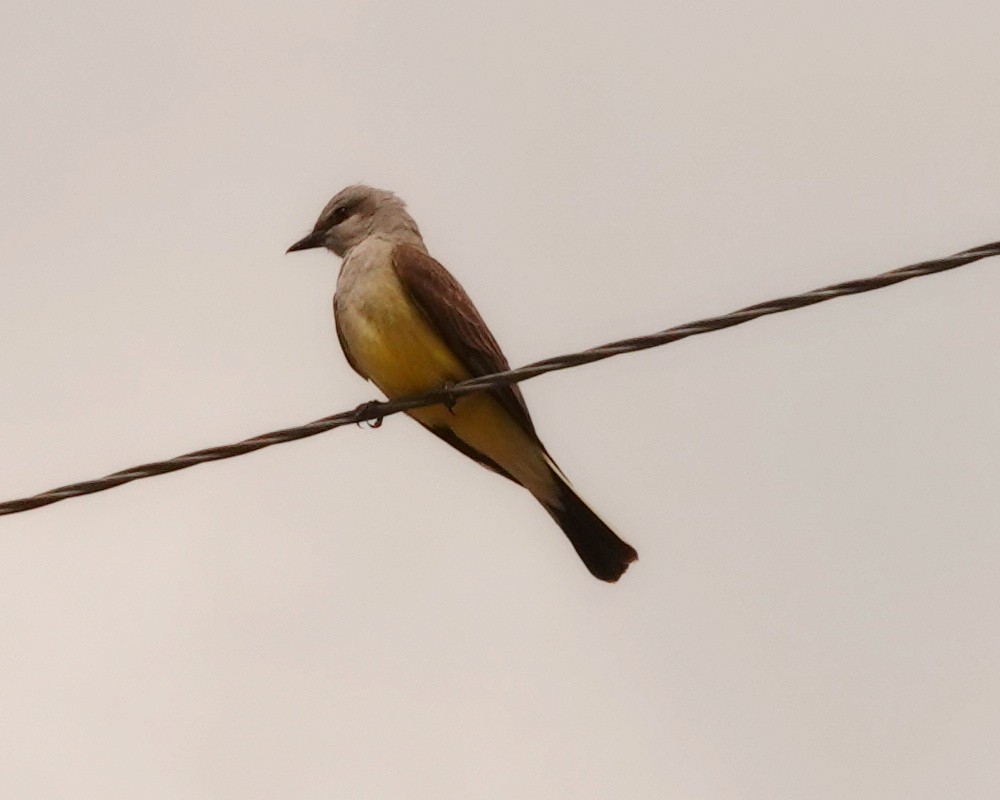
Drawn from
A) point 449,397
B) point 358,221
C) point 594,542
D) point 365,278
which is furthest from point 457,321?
point 358,221

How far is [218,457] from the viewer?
5.35 meters

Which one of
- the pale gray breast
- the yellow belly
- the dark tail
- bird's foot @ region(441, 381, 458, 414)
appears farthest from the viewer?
the dark tail

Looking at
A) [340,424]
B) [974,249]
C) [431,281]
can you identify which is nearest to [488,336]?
[431,281]

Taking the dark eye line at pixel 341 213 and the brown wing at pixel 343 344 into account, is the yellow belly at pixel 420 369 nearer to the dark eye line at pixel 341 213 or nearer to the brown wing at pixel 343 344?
the brown wing at pixel 343 344

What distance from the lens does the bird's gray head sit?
8.36 metres

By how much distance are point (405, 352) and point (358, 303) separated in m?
0.40

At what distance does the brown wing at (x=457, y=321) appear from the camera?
23.7 feet

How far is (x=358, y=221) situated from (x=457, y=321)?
1.51 metres

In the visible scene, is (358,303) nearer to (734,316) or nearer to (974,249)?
(734,316)

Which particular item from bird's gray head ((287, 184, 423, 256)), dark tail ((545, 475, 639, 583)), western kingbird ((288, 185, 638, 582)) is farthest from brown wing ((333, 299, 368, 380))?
dark tail ((545, 475, 639, 583))

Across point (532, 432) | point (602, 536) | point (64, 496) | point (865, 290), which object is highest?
point (64, 496)

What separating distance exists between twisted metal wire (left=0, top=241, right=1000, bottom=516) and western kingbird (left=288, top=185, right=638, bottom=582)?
3.19 ft

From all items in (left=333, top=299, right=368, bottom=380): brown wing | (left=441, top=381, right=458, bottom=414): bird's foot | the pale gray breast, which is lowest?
(left=441, top=381, right=458, bottom=414): bird's foot

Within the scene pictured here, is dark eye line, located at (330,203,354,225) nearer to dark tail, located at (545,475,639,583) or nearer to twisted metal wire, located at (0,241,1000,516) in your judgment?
dark tail, located at (545,475,639,583)
